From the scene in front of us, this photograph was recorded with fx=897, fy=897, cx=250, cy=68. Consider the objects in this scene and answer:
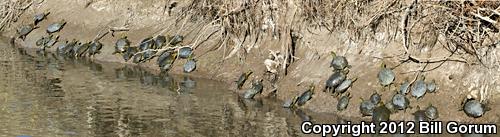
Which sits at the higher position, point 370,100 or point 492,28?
point 492,28

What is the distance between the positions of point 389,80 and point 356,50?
1444 millimetres

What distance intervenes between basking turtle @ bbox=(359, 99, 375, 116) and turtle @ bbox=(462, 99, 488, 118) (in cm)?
141

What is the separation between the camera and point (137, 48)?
19.5m

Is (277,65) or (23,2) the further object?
(23,2)

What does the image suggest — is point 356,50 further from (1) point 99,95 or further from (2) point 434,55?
(1) point 99,95

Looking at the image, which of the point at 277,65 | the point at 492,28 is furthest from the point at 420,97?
the point at 277,65

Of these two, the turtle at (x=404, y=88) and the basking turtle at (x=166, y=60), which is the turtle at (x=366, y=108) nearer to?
the turtle at (x=404, y=88)

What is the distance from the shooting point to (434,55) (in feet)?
48.4

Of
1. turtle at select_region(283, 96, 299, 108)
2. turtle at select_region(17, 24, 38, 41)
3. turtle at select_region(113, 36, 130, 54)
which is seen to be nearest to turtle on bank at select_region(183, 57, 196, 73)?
turtle at select_region(113, 36, 130, 54)

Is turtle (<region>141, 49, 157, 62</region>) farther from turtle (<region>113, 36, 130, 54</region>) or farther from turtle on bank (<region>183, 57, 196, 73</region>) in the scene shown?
turtle on bank (<region>183, 57, 196, 73</region>)

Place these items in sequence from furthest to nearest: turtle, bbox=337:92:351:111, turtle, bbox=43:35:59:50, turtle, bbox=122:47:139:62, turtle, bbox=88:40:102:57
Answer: turtle, bbox=43:35:59:50 → turtle, bbox=88:40:102:57 → turtle, bbox=122:47:139:62 → turtle, bbox=337:92:351:111

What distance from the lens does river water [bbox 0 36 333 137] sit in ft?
43.6

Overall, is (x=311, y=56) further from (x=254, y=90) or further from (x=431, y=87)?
(x=431, y=87)

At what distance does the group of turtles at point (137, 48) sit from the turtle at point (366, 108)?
4842mm
